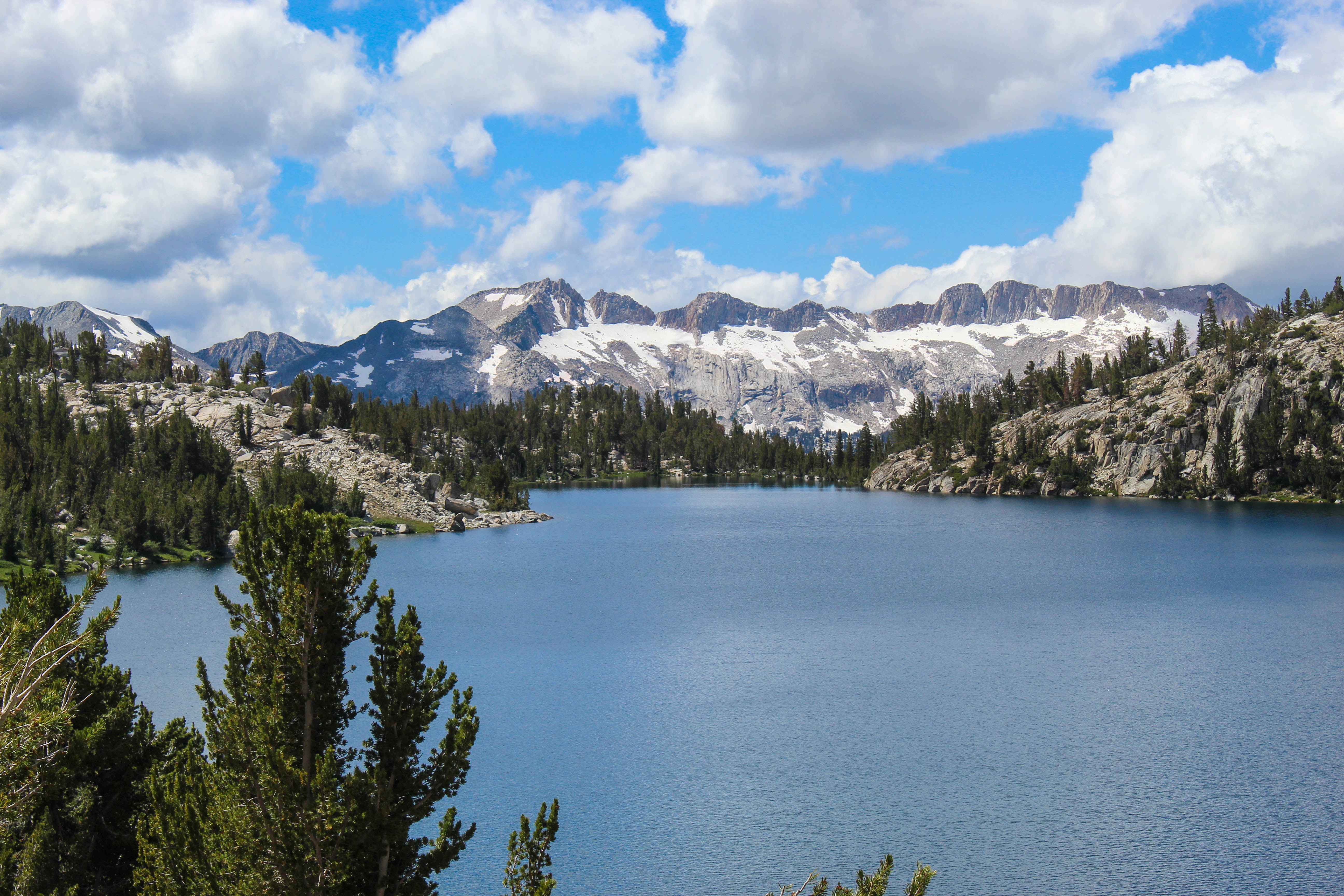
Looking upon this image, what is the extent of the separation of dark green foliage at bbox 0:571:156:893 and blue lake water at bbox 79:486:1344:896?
9.04m

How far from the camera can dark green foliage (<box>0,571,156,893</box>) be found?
1650 cm

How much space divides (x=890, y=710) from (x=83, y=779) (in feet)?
94.7

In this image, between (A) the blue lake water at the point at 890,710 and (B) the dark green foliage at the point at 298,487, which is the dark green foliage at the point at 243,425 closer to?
(B) the dark green foliage at the point at 298,487

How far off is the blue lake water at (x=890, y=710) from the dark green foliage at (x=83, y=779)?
29.7 ft

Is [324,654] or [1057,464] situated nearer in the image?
[324,654]

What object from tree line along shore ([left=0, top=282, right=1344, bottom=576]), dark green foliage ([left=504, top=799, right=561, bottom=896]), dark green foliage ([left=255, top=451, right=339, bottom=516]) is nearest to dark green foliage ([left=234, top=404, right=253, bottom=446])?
tree line along shore ([left=0, top=282, right=1344, bottom=576])

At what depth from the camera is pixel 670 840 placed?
90.1 ft

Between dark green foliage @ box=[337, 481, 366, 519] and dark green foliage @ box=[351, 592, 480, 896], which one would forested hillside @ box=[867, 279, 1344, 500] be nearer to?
dark green foliage @ box=[337, 481, 366, 519]

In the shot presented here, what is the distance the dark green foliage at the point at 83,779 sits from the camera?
16.5m

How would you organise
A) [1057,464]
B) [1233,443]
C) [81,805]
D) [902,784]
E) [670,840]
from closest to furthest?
[81,805] < [670,840] < [902,784] < [1233,443] < [1057,464]

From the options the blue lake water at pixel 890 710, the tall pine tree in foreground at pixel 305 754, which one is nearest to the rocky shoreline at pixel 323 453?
the blue lake water at pixel 890 710

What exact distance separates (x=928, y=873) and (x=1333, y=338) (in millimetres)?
179382

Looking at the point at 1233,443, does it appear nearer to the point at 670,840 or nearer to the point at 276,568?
the point at 670,840

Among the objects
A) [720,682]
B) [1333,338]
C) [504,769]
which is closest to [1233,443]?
[1333,338]
